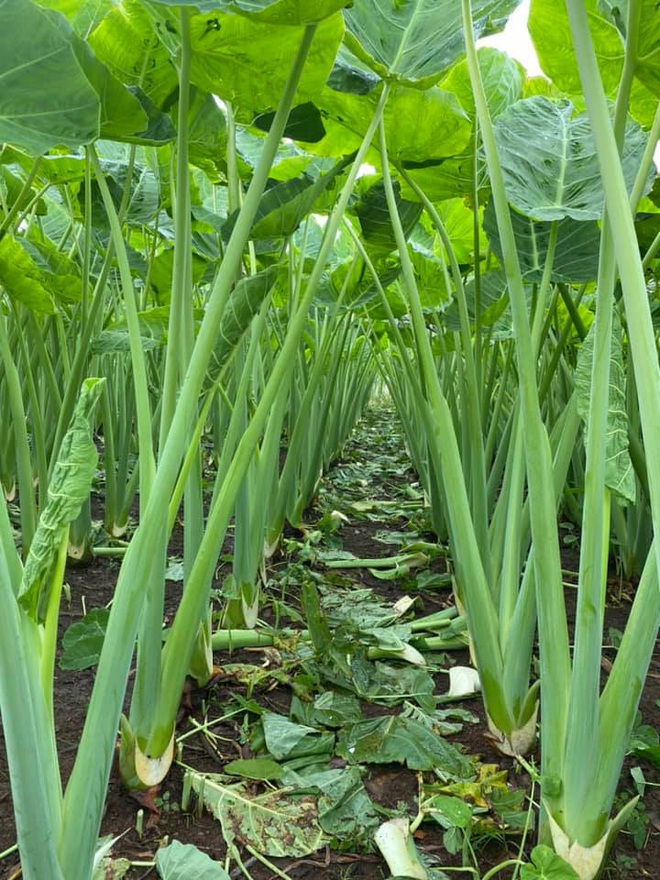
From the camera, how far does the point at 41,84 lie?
1.79 ft

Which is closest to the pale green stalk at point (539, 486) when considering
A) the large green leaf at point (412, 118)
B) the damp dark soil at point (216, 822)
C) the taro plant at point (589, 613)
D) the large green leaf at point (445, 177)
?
the taro plant at point (589, 613)

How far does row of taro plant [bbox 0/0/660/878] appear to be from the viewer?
483 millimetres

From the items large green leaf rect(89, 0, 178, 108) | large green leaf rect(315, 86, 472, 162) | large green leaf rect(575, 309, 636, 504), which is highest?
large green leaf rect(89, 0, 178, 108)

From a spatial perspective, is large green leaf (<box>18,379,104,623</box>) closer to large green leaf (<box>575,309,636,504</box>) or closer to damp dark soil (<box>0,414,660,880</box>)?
damp dark soil (<box>0,414,660,880</box>)

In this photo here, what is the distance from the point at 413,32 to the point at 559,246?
32 cm

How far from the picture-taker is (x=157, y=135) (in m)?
0.80

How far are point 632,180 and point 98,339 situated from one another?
78 centimetres

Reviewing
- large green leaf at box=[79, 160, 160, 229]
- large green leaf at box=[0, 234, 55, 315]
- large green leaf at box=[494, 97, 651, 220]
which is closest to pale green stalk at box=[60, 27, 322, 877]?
large green leaf at box=[494, 97, 651, 220]

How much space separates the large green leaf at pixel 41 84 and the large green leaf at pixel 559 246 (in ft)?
1.68

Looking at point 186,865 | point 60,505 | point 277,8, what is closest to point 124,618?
point 60,505

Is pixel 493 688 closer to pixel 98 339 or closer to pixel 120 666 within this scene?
pixel 120 666

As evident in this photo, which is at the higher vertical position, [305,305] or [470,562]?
[305,305]

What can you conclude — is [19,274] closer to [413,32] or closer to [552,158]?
[413,32]

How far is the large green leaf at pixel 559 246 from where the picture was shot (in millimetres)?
875
